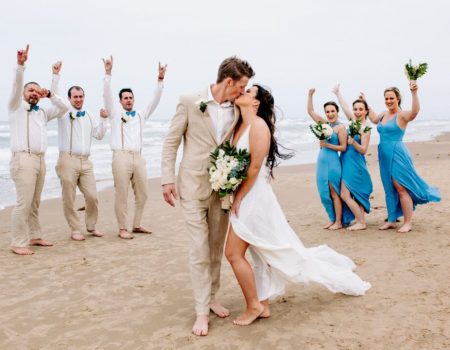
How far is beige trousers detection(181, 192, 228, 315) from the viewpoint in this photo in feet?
13.7

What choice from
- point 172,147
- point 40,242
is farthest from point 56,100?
point 172,147

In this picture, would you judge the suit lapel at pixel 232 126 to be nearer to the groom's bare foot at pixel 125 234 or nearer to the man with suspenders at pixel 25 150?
the man with suspenders at pixel 25 150

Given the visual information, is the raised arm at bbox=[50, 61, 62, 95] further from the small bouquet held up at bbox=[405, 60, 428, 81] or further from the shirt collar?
the small bouquet held up at bbox=[405, 60, 428, 81]

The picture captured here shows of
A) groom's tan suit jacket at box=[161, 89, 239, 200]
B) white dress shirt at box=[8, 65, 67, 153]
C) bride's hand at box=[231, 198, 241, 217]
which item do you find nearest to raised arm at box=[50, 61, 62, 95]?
white dress shirt at box=[8, 65, 67, 153]

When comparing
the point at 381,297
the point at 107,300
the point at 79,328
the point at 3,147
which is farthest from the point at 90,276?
the point at 3,147

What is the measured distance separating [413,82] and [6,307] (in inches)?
228

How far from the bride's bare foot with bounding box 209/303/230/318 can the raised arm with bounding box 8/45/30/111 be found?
160 inches

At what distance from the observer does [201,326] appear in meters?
4.11

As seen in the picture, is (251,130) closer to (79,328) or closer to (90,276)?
(79,328)

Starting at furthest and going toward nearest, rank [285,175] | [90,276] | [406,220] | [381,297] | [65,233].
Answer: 1. [285,175]
2. [65,233]
3. [406,220]
4. [90,276]
5. [381,297]

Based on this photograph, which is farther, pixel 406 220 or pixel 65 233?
pixel 65 233

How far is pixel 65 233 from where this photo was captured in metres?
8.12

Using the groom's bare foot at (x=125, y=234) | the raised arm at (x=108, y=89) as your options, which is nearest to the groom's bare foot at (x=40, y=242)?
the groom's bare foot at (x=125, y=234)

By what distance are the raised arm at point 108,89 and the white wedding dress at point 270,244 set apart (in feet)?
13.5
